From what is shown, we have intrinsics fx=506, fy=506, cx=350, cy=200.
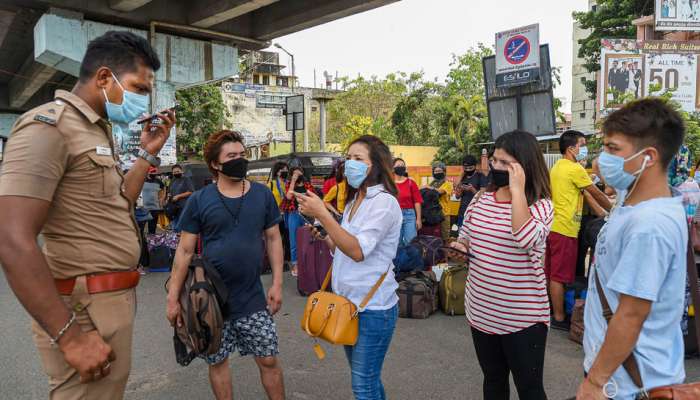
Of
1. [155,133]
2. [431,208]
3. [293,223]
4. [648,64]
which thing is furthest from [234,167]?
[648,64]

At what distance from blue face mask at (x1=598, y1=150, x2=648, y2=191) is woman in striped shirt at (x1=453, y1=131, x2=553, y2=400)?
2.12ft

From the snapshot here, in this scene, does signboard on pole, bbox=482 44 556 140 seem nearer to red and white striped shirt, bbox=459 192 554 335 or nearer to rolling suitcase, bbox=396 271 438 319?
rolling suitcase, bbox=396 271 438 319

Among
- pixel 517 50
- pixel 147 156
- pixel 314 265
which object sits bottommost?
pixel 314 265

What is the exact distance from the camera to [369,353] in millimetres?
2574

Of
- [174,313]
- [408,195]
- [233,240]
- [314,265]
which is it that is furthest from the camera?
[408,195]

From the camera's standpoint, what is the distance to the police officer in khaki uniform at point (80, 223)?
1581 mm

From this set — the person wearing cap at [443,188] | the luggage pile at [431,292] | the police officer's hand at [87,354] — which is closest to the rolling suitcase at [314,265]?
the luggage pile at [431,292]

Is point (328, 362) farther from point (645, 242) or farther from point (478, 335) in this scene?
point (645, 242)

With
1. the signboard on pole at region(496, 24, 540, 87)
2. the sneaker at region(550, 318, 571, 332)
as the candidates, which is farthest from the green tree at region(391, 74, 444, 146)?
the sneaker at region(550, 318, 571, 332)

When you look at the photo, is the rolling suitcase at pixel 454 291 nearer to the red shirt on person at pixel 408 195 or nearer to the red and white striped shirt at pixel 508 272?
the red shirt on person at pixel 408 195

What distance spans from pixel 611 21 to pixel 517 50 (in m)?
18.2

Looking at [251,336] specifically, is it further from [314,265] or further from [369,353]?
[314,265]

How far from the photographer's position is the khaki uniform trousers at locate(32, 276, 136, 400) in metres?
1.75

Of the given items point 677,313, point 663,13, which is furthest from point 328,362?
point 663,13
